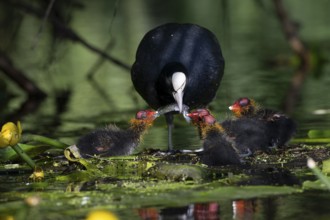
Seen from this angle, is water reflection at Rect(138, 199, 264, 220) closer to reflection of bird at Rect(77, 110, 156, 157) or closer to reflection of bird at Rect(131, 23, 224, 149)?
reflection of bird at Rect(77, 110, 156, 157)

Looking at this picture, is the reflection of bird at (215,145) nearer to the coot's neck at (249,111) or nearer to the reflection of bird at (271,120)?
the reflection of bird at (271,120)

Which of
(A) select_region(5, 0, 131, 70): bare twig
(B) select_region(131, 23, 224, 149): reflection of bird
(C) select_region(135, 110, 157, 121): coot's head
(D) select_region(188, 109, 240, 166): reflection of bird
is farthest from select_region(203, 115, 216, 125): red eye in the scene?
(A) select_region(5, 0, 131, 70): bare twig

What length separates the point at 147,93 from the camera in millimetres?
8109

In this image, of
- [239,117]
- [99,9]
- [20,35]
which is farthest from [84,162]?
[99,9]

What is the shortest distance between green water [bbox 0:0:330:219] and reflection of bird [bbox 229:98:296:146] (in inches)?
17.6

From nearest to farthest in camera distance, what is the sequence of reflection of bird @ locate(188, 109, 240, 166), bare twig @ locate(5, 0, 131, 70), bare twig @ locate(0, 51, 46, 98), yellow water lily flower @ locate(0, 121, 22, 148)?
yellow water lily flower @ locate(0, 121, 22, 148) < reflection of bird @ locate(188, 109, 240, 166) < bare twig @ locate(5, 0, 131, 70) < bare twig @ locate(0, 51, 46, 98)

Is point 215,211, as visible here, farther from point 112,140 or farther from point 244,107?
point 244,107

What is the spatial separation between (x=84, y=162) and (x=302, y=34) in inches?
391

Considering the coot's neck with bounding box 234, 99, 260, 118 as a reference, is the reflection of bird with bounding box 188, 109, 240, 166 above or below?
below

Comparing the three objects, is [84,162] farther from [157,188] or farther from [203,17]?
[203,17]

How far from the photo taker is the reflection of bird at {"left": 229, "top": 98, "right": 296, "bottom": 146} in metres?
6.95

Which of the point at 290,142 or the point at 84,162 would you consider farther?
the point at 290,142

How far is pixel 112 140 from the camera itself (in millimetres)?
6961

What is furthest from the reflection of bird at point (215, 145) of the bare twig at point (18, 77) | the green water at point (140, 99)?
the bare twig at point (18, 77)
